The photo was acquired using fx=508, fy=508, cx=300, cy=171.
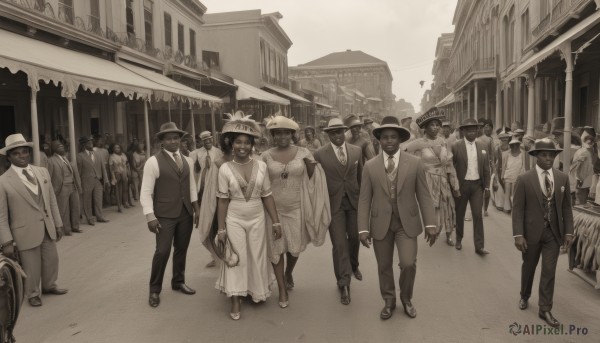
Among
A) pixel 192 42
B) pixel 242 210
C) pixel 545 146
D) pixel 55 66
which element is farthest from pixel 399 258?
pixel 192 42

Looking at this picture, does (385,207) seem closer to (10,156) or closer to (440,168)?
(440,168)

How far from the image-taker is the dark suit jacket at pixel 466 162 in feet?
23.3

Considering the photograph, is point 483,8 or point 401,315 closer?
point 401,315

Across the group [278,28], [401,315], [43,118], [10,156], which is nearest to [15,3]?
[43,118]

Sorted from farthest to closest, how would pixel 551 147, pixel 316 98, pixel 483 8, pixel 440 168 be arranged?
pixel 316 98, pixel 483 8, pixel 440 168, pixel 551 147

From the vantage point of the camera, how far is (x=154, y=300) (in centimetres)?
512

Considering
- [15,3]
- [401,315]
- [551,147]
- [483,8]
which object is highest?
[483,8]

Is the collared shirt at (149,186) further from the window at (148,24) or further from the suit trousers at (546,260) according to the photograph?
the window at (148,24)

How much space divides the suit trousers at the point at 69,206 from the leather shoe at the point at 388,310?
21.2 ft

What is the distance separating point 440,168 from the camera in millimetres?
7273

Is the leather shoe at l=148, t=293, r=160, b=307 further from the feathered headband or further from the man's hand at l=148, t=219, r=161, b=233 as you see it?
the feathered headband

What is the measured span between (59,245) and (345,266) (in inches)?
205

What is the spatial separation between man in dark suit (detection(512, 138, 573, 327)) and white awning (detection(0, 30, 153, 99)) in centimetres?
727

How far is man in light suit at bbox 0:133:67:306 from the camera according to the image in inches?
198
